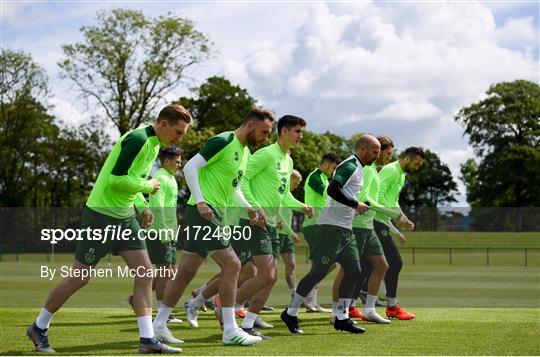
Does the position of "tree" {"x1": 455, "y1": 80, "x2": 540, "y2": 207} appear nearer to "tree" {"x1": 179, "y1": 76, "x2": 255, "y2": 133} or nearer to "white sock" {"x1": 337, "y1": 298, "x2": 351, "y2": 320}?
"tree" {"x1": 179, "y1": 76, "x2": 255, "y2": 133}

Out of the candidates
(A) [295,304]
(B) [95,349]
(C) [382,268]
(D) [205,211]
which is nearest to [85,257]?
(B) [95,349]

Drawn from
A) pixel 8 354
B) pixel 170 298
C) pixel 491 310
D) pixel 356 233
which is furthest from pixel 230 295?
pixel 491 310

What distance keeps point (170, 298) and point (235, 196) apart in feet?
4.22

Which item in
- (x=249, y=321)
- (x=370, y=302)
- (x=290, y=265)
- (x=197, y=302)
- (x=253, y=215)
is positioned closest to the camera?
(x=253, y=215)

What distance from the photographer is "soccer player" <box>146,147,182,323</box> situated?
12578 millimetres

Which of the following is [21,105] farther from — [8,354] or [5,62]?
[8,354]

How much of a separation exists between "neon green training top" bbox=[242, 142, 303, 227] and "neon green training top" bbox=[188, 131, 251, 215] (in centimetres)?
108

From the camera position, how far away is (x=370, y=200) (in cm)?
1201

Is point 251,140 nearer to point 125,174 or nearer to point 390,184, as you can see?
point 125,174

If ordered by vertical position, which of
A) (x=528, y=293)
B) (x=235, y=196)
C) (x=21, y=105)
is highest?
(x=21, y=105)

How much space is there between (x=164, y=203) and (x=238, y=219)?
249cm

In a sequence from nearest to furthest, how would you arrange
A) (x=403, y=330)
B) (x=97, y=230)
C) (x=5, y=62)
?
1. (x=97, y=230)
2. (x=403, y=330)
3. (x=5, y=62)

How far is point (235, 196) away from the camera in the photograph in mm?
9695

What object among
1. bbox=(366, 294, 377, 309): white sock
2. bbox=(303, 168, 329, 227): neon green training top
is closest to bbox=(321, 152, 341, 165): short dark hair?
bbox=(303, 168, 329, 227): neon green training top
